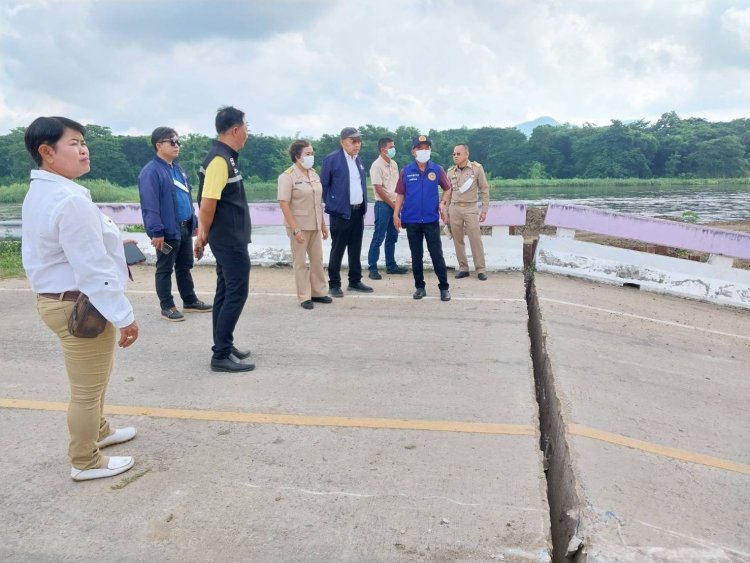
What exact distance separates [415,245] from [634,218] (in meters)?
3.21

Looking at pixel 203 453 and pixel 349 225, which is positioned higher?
pixel 349 225

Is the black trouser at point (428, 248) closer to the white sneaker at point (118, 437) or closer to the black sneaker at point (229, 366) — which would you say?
the black sneaker at point (229, 366)

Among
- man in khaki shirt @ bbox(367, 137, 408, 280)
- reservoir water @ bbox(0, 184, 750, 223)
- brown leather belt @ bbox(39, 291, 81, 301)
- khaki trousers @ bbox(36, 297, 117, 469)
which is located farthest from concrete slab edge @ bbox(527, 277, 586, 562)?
reservoir water @ bbox(0, 184, 750, 223)

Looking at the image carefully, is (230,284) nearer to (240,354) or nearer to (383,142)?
(240,354)

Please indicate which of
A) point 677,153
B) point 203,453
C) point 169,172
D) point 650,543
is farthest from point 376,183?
point 677,153

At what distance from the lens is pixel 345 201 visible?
6535 millimetres

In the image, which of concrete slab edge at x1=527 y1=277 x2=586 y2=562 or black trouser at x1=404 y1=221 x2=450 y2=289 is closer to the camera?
concrete slab edge at x1=527 y1=277 x2=586 y2=562

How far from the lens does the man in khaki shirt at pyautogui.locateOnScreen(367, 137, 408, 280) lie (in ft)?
25.1

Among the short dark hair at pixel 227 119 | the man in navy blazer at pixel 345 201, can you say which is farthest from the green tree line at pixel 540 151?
the short dark hair at pixel 227 119

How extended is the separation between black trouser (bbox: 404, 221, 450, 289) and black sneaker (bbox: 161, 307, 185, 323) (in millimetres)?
2547

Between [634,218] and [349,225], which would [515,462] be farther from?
[634,218]

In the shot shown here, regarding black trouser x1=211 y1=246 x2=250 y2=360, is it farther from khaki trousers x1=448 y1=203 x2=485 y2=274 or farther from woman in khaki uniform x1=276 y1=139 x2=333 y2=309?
khaki trousers x1=448 y1=203 x2=485 y2=274

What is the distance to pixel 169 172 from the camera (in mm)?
5641

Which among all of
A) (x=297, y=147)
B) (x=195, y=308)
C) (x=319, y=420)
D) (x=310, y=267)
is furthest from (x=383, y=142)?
(x=319, y=420)
